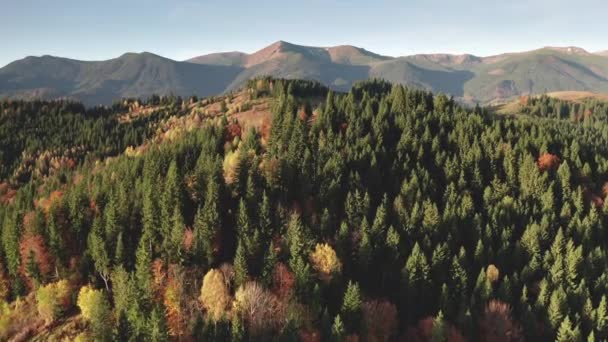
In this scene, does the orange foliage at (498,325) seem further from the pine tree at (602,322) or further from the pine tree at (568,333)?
the pine tree at (602,322)

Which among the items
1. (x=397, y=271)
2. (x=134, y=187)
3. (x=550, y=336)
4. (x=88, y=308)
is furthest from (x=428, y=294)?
(x=134, y=187)

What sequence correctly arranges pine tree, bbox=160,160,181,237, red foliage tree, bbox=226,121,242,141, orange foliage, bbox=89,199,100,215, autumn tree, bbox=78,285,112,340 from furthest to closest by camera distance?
red foliage tree, bbox=226,121,242,141
orange foliage, bbox=89,199,100,215
pine tree, bbox=160,160,181,237
autumn tree, bbox=78,285,112,340

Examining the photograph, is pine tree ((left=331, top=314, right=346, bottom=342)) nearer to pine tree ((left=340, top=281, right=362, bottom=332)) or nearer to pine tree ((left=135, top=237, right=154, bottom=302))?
pine tree ((left=340, top=281, right=362, bottom=332))

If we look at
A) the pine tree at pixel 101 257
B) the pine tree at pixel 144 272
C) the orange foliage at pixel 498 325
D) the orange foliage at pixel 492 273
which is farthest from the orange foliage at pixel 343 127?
the pine tree at pixel 101 257

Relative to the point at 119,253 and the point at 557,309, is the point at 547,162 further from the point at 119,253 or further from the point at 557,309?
the point at 119,253

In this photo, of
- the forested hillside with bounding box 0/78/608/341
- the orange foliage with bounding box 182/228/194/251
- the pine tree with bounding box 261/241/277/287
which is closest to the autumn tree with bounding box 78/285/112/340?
the forested hillside with bounding box 0/78/608/341

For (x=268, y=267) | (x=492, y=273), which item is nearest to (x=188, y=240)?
(x=268, y=267)
